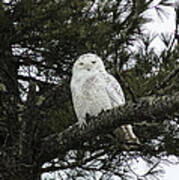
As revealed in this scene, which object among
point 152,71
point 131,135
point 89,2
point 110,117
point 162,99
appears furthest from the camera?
point 89,2

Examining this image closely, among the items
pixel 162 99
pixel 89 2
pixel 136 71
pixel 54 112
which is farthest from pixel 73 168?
pixel 162 99

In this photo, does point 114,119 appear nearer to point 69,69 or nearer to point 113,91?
point 113,91

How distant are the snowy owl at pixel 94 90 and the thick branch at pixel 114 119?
430mm

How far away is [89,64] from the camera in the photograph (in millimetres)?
2605

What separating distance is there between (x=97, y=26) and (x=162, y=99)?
121 centimetres

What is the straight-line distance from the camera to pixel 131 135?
7.98 ft

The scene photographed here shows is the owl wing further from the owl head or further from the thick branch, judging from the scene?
the thick branch

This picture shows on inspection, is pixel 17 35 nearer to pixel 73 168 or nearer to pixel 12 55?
pixel 12 55

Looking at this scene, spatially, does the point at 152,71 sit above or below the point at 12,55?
below

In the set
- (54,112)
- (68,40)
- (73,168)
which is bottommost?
(73,168)

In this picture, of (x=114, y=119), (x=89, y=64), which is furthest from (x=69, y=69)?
(x=114, y=119)

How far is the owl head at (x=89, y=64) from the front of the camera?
255 cm

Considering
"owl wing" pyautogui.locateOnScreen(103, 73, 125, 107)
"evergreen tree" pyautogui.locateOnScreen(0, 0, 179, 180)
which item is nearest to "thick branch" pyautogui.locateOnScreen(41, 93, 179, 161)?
"evergreen tree" pyautogui.locateOnScreen(0, 0, 179, 180)

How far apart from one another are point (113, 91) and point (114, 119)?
832 mm
